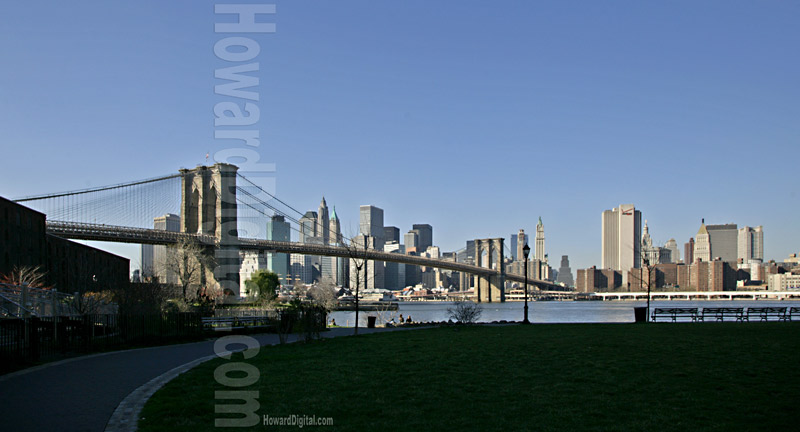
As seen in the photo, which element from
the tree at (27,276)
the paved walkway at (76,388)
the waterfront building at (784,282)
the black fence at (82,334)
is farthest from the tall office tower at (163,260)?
the waterfront building at (784,282)

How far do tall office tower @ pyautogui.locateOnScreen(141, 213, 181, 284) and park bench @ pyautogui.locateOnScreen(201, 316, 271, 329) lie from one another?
2726 centimetres

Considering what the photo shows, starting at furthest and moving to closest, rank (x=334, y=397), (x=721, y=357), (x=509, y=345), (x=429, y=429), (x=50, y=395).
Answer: (x=509, y=345) < (x=721, y=357) < (x=50, y=395) < (x=334, y=397) < (x=429, y=429)

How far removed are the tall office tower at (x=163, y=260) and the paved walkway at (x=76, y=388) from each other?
1567 inches

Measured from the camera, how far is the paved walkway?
8.66m

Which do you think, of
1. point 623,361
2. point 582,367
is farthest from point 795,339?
point 582,367

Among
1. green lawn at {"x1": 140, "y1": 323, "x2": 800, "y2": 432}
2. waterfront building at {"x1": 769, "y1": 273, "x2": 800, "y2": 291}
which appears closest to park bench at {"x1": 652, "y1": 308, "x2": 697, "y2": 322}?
green lawn at {"x1": 140, "y1": 323, "x2": 800, "y2": 432}

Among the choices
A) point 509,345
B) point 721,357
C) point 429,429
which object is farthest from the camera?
point 509,345

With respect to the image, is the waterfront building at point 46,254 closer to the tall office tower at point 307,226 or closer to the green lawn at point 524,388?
the green lawn at point 524,388

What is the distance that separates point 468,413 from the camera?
8.67 metres

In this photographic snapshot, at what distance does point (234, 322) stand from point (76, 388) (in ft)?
56.8

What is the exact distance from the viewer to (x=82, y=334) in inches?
716

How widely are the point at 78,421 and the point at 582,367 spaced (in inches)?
357

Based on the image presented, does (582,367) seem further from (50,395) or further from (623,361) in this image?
(50,395)

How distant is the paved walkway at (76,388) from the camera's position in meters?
8.66
